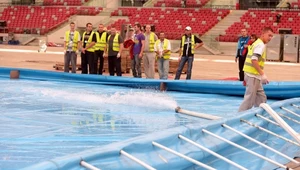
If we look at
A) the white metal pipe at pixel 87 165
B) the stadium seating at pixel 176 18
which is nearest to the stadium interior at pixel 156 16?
the stadium seating at pixel 176 18

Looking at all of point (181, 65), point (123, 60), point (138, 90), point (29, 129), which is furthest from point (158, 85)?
point (123, 60)

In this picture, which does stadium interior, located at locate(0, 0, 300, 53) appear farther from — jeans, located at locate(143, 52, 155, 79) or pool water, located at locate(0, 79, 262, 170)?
pool water, located at locate(0, 79, 262, 170)

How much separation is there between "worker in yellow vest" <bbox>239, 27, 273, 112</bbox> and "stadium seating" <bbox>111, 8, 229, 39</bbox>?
92.5 ft

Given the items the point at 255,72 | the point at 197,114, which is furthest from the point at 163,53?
the point at 255,72

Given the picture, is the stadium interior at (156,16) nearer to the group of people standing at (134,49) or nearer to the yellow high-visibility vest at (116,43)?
the group of people standing at (134,49)

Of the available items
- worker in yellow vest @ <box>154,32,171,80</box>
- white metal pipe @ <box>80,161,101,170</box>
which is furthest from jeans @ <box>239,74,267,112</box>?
worker in yellow vest @ <box>154,32,171,80</box>

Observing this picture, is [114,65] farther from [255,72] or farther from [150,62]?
[255,72]

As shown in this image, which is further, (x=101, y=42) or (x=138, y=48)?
(x=101, y=42)

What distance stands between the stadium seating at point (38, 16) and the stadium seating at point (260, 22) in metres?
12.4

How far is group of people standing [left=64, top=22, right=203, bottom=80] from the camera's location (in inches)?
602

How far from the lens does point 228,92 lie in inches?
483

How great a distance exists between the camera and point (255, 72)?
888cm

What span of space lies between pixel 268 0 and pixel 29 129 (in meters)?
34.8

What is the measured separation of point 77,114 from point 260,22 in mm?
29073
